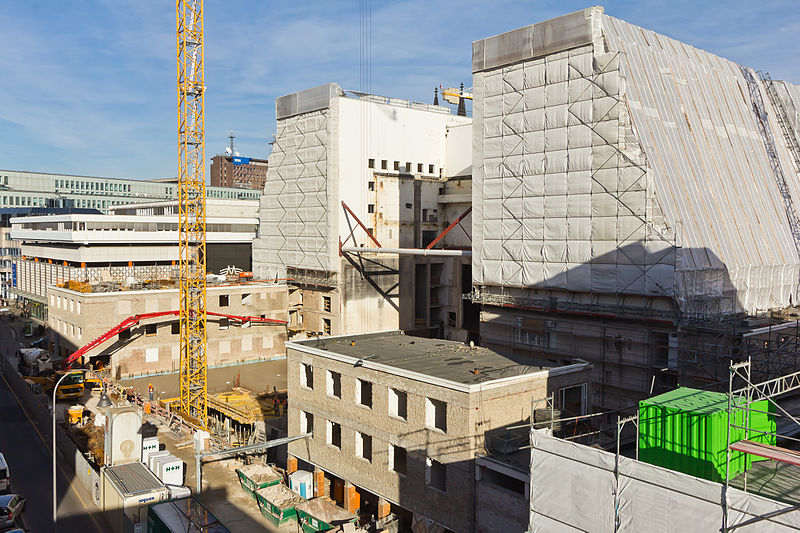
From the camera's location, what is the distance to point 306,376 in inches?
1446

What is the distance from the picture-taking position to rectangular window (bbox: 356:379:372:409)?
32531 millimetres

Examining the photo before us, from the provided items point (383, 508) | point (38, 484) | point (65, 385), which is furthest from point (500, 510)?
point (65, 385)

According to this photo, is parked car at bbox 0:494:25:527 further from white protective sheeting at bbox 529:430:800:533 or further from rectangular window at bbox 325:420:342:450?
white protective sheeting at bbox 529:430:800:533

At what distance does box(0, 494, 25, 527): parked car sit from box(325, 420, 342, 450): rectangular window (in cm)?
1468

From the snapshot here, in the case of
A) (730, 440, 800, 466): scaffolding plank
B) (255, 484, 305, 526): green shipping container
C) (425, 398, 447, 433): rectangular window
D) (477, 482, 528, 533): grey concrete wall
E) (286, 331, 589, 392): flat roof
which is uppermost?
(730, 440, 800, 466): scaffolding plank

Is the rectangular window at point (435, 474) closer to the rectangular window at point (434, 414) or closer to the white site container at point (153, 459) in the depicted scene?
Result: the rectangular window at point (434, 414)

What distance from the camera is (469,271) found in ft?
250

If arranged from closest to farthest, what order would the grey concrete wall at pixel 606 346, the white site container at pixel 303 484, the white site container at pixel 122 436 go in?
the white site container at pixel 122 436 < the white site container at pixel 303 484 < the grey concrete wall at pixel 606 346

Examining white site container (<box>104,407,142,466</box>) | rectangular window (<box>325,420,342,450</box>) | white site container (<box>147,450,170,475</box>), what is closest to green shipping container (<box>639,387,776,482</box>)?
rectangular window (<box>325,420,342,450</box>)

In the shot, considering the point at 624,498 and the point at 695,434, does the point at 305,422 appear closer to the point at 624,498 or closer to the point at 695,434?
the point at 624,498

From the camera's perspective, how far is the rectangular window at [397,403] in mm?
30719

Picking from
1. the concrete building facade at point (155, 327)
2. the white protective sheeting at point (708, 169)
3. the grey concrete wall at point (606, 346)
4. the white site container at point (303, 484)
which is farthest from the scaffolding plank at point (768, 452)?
the concrete building facade at point (155, 327)

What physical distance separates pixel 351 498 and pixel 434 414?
7466mm

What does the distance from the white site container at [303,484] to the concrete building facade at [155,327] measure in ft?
107
